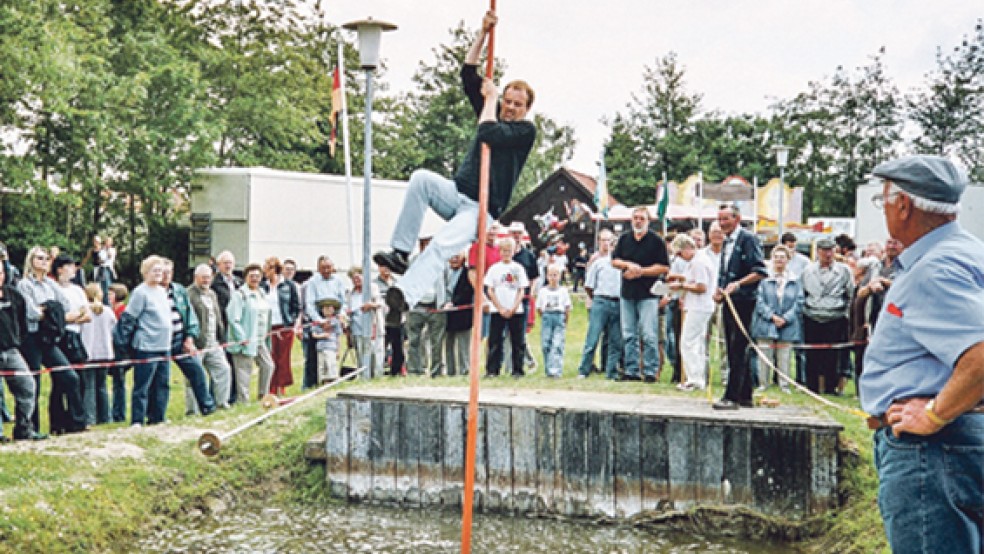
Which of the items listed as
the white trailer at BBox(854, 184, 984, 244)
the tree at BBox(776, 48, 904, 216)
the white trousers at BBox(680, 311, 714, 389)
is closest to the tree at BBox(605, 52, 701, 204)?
the tree at BBox(776, 48, 904, 216)

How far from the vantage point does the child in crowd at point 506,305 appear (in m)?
11.9

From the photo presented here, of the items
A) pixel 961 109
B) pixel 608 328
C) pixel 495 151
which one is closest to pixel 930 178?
pixel 495 151

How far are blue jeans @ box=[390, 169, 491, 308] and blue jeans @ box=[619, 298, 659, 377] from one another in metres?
5.15

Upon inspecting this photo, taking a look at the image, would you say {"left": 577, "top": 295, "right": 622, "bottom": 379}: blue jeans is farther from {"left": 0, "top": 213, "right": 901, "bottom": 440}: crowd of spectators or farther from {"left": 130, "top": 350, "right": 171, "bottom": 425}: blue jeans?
{"left": 130, "top": 350, "right": 171, "bottom": 425}: blue jeans

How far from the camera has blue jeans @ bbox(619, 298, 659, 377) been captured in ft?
37.7

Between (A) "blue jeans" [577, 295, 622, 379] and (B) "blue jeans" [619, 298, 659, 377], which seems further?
(A) "blue jeans" [577, 295, 622, 379]

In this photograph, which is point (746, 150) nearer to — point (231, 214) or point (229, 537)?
point (231, 214)

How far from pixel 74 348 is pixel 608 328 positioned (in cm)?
614

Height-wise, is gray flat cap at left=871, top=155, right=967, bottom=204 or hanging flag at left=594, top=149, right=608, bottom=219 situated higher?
hanging flag at left=594, top=149, right=608, bottom=219

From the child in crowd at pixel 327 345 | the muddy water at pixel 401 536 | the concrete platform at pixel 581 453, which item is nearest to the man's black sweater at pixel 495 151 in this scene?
the concrete platform at pixel 581 453

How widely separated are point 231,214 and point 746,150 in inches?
1355

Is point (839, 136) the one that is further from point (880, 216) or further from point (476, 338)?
point (476, 338)

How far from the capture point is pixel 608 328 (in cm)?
1225

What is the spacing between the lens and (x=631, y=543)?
7750mm
